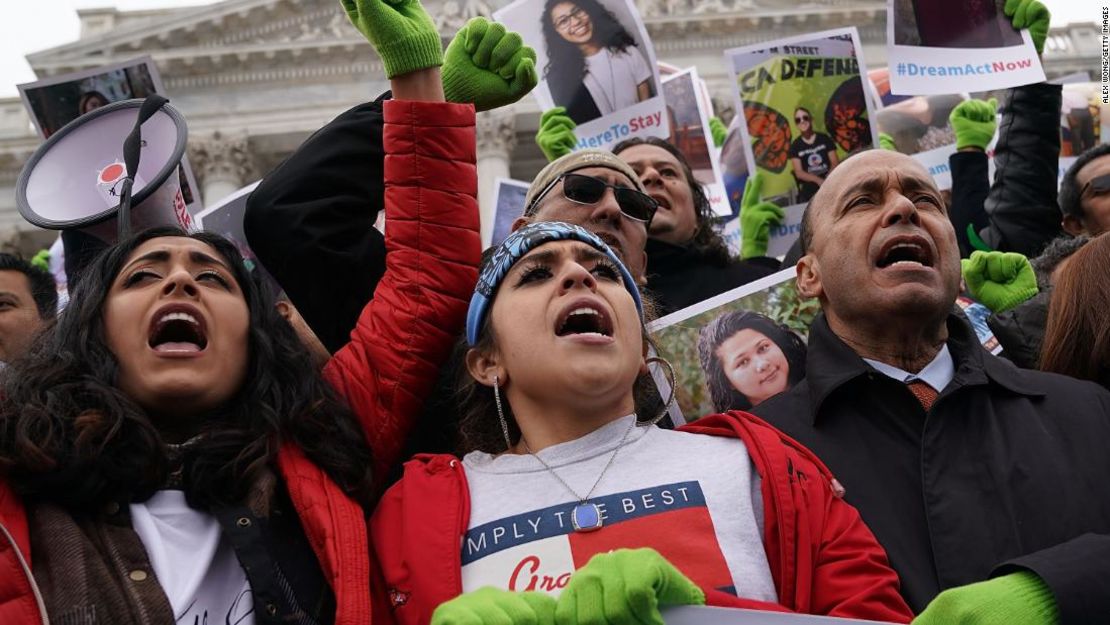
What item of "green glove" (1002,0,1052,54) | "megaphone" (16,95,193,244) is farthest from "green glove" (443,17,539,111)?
"green glove" (1002,0,1052,54)

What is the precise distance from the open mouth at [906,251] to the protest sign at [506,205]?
11.1 ft

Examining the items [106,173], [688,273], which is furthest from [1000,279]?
[106,173]

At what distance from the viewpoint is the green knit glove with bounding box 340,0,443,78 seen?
2.73 m

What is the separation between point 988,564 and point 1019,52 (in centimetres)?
304

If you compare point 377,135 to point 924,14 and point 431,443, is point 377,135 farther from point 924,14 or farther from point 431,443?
point 924,14

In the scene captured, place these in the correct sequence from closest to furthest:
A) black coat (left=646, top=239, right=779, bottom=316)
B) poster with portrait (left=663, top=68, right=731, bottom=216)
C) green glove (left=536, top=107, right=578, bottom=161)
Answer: black coat (left=646, top=239, right=779, bottom=316)
green glove (left=536, top=107, right=578, bottom=161)
poster with portrait (left=663, top=68, right=731, bottom=216)

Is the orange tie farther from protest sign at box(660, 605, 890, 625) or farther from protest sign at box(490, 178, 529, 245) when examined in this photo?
protest sign at box(490, 178, 529, 245)

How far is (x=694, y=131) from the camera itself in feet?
21.7

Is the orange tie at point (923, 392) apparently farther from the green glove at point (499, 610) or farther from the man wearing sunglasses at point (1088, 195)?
the man wearing sunglasses at point (1088, 195)

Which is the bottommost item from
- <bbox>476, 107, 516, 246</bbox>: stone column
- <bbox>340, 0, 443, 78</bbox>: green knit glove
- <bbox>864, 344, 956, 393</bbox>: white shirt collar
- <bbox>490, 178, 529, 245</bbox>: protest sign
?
<bbox>476, 107, 516, 246</bbox>: stone column

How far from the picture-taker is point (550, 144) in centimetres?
519

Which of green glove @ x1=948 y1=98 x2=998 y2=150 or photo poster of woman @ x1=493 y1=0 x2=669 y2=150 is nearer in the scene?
green glove @ x1=948 y1=98 x2=998 y2=150

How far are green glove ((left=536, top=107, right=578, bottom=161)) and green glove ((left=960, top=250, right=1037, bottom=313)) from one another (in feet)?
6.51

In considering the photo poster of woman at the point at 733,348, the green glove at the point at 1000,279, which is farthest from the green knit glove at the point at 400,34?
the green glove at the point at 1000,279
